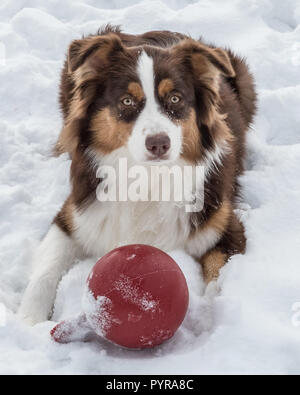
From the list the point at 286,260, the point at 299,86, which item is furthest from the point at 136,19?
the point at 286,260

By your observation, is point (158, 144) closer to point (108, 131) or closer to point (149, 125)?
point (149, 125)

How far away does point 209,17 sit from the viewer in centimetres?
694

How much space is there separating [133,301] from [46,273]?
1.11m

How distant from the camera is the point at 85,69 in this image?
3443 mm

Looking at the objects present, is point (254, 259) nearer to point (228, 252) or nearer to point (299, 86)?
point (228, 252)

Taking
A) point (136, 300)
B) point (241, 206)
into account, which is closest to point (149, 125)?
point (136, 300)

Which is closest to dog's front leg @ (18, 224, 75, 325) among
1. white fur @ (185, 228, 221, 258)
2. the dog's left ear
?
white fur @ (185, 228, 221, 258)

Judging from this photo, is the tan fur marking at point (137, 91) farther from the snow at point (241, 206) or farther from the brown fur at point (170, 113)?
the snow at point (241, 206)

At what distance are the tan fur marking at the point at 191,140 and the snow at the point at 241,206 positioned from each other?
0.65 metres

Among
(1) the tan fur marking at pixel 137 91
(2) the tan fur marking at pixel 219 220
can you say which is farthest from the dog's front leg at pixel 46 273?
(1) the tan fur marking at pixel 137 91

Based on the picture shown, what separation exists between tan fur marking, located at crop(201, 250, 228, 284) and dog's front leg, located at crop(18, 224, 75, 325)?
0.91 m

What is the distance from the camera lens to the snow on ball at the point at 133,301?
7.99 ft

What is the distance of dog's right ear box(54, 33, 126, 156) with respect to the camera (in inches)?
129

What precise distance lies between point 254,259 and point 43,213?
68.3 inches
